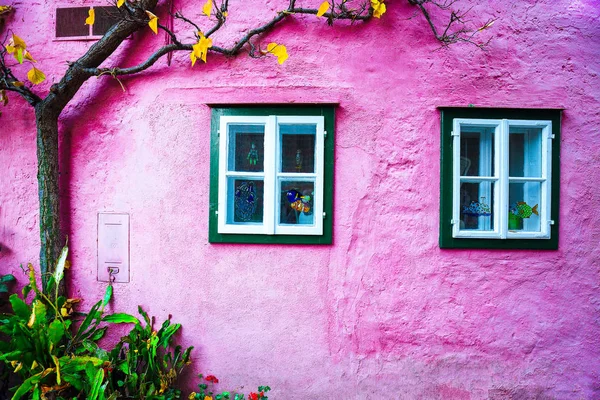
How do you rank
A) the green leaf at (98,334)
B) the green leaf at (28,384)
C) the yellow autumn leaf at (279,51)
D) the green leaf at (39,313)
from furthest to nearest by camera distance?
1. the green leaf at (98,334)
2. the yellow autumn leaf at (279,51)
3. the green leaf at (39,313)
4. the green leaf at (28,384)

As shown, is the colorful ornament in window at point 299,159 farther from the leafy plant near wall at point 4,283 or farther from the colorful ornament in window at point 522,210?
the leafy plant near wall at point 4,283

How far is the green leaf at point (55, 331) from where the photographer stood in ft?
8.61

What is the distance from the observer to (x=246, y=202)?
3.14 m

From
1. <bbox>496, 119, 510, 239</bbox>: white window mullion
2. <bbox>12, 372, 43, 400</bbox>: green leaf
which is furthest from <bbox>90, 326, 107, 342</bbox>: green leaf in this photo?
<bbox>496, 119, 510, 239</bbox>: white window mullion

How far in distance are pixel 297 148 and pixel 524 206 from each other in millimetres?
1840

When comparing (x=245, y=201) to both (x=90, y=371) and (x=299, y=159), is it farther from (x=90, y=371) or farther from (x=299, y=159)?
(x=90, y=371)

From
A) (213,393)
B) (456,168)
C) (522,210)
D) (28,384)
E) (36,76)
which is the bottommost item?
(213,393)

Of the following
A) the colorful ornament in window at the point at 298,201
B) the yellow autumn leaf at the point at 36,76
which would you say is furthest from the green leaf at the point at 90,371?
the yellow autumn leaf at the point at 36,76

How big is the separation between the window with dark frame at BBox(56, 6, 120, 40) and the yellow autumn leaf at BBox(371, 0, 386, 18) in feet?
6.64

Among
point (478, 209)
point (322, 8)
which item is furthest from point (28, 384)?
point (478, 209)

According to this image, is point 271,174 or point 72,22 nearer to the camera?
point 271,174

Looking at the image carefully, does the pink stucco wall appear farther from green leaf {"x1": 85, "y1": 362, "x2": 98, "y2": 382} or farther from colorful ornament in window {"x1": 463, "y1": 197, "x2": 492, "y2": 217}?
green leaf {"x1": 85, "y1": 362, "x2": 98, "y2": 382}

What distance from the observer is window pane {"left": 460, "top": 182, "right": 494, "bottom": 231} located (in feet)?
10.2

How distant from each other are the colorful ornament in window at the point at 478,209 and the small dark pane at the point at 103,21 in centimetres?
319
